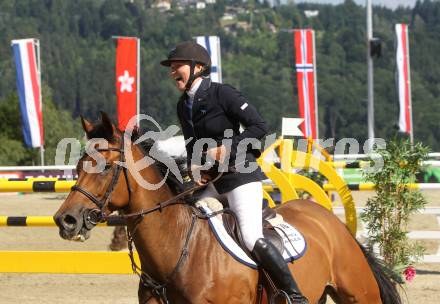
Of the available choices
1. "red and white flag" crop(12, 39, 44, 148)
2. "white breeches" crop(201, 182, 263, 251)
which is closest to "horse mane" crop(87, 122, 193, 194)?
"white breeches" crop(201, 182, 263, 251)

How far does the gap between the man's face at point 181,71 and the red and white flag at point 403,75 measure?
65.7 feet

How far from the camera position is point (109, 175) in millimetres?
4785

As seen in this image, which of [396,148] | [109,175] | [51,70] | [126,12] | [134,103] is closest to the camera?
[109,175]

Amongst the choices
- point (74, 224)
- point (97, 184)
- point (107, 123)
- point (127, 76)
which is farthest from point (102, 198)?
point (127, 76)

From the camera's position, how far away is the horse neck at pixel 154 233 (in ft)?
16.4

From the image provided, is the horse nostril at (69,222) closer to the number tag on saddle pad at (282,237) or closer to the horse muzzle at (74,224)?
the horse muzzle at (74,224)

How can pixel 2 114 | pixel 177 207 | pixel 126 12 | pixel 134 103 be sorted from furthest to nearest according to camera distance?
1. pixel 126 12
2. pixel 2 114
3. pixel 134 103
4. pixel 177 207

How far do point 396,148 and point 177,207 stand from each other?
12.8ft

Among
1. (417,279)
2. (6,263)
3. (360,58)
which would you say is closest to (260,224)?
(6,263)

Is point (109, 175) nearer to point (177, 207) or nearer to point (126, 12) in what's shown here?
point (177, 207)

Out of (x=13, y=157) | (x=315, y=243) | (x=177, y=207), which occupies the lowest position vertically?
(x=13, y=157)

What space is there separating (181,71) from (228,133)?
1.50 feet

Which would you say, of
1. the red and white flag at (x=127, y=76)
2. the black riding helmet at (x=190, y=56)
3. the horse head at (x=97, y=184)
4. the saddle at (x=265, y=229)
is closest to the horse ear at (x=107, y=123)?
the horse head at (x=97, y=184)

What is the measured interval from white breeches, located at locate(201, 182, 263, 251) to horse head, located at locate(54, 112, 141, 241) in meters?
0.71
